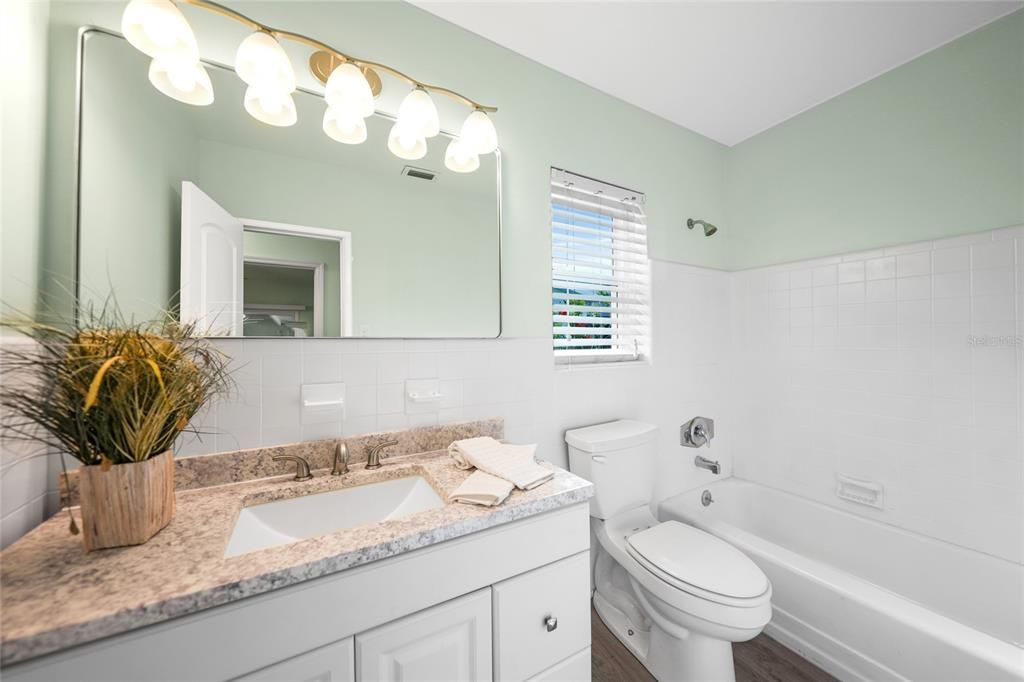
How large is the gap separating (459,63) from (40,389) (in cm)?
148

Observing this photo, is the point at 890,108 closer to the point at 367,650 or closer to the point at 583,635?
the point at 583,635

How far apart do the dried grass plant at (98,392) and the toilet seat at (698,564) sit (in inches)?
56.2

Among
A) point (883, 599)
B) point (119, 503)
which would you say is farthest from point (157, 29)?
point (883, 599)

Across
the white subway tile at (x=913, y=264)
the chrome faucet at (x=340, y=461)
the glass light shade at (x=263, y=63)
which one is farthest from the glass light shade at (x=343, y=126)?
the white subway tile at (x=913, y=264)

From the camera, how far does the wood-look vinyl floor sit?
53.7 inches

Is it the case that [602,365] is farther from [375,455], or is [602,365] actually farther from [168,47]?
[168,47]

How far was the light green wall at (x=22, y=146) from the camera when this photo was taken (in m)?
0.75

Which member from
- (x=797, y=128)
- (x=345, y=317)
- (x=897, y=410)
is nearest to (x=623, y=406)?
(x=897, y=410)

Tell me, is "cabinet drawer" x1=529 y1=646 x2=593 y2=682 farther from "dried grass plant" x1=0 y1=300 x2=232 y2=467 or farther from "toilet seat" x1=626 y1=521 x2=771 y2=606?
"dried grass plant" x1=0 y1=300 x2=232 y2=467

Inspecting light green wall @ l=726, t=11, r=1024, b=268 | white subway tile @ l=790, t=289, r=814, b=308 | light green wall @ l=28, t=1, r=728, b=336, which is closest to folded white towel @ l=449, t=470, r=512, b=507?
light green wall @ l=28, t=1, r=728, b=336

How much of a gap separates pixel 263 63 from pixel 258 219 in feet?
1.31

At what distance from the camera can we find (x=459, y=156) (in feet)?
4.41

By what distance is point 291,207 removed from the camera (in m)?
1.08

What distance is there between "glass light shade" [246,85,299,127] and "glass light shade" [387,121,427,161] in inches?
11.2
